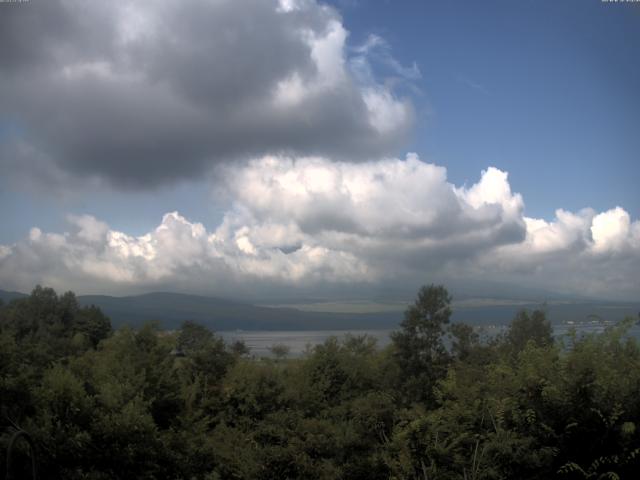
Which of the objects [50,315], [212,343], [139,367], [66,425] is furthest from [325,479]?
[50,315]

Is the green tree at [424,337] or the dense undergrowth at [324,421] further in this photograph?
the green tree at [424,337]

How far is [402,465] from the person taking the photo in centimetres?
919

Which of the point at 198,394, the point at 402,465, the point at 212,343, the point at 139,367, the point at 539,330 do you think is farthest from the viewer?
the point at 539,330

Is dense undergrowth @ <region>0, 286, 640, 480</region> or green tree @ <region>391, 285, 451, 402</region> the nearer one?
dense undergrowth @ <region>0, 286, 640, 480</region>

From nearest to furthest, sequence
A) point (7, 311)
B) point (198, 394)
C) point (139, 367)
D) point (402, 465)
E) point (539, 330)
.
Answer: point (402, 465) < point (139, 367) < point (198, 394) < point (539, 330) < point (7, 311)

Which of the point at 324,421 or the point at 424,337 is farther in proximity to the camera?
the point at 424,337

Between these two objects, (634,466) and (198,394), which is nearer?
(634,466)

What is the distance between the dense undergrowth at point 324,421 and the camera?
8.44 meters

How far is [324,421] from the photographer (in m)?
18.2

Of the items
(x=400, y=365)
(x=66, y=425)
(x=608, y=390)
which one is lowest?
(x=400, y=365)

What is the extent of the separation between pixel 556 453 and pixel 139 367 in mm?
18514

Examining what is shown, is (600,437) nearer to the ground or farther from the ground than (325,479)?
farther from the ground

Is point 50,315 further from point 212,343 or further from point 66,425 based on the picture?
point 66,425

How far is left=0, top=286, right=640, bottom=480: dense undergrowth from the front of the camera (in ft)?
27.7
